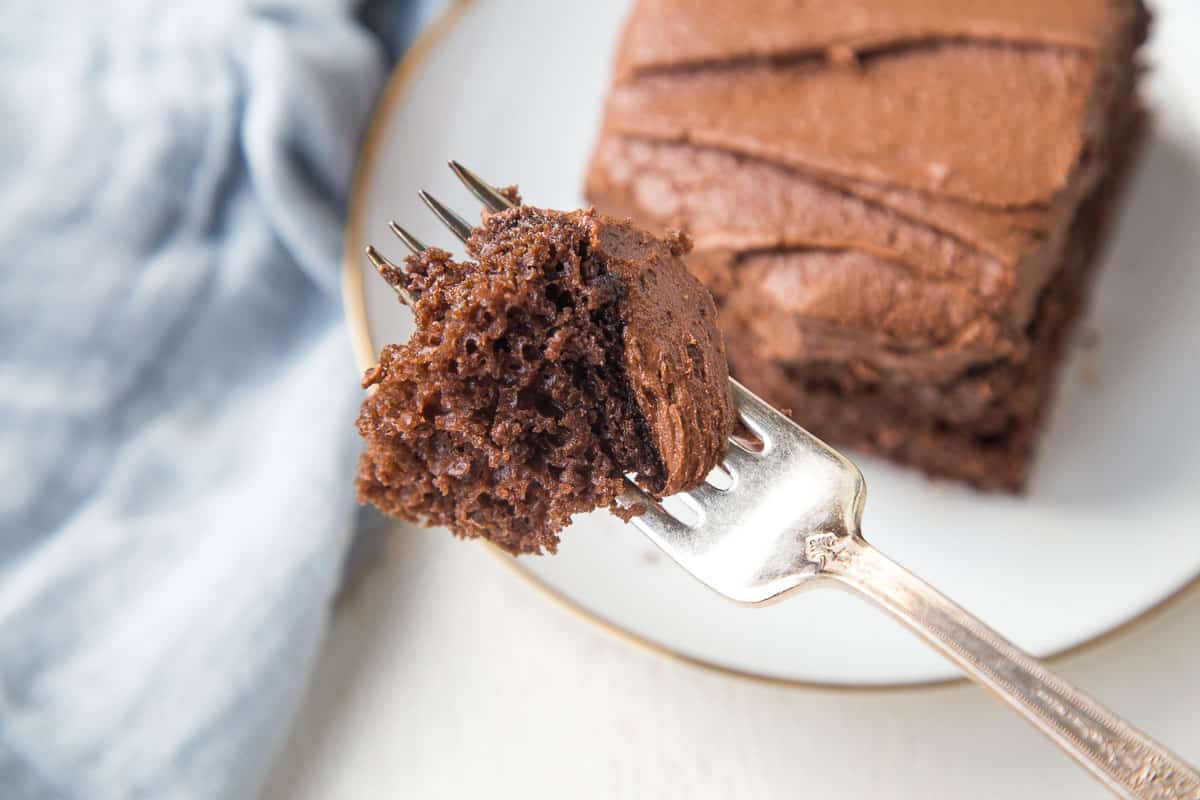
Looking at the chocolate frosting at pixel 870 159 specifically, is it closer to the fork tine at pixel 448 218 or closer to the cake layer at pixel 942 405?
the cake layer at pixel 942 405

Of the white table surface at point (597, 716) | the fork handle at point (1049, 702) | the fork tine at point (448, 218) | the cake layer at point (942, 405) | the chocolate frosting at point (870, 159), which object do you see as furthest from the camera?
the cake layer at point (942, 405)

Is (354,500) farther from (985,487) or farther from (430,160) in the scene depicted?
(985,487)

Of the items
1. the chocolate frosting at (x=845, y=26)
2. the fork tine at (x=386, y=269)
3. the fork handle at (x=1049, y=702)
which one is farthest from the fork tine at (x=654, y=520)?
the chocolate frosting at (x=845, y=26)

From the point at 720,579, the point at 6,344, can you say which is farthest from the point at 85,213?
the point at 720,579

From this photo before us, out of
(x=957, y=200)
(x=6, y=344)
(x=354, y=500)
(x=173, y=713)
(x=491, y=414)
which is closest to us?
(x=491, y=414)

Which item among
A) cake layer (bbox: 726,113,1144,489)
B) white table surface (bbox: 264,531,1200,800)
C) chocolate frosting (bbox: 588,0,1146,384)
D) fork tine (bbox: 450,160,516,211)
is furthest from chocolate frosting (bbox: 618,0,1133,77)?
white table surface (bbox: 264,531,1200,800)

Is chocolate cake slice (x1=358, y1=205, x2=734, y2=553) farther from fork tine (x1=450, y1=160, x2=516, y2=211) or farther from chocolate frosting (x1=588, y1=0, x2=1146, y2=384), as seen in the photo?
chocolate frosting (x1=588, y1=0, x2=1146, y2=384)

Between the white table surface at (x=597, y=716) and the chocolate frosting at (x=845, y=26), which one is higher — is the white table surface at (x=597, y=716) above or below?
below
